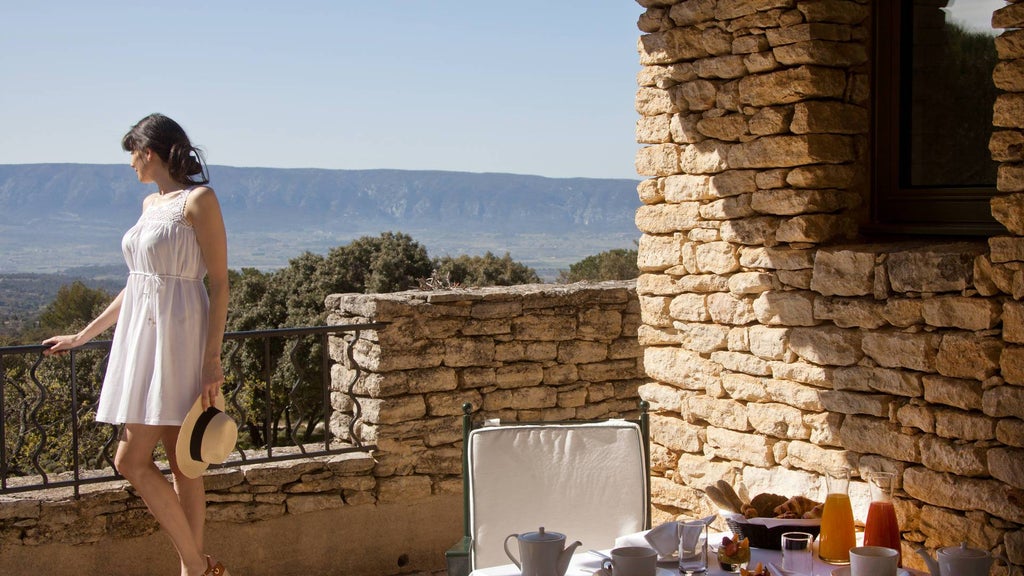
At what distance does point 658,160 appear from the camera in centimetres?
391

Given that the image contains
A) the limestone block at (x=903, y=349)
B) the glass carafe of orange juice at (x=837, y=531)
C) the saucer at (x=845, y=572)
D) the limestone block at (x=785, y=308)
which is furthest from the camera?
the limestone block at (x=785, y=308)

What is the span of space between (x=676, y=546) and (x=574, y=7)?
1693 inches

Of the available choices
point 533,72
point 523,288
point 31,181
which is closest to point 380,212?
point 533,72

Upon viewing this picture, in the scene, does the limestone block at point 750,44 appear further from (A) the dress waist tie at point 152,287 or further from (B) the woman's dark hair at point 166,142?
(A) the dress waist tie at point 152,287

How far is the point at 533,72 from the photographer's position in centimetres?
5372

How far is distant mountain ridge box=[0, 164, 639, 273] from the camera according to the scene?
153ft

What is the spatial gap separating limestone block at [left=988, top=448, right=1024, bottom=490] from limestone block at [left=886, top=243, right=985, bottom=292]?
476mm

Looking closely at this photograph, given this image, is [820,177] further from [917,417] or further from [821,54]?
[917,417]

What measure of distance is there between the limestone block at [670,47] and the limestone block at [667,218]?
0.55 metres

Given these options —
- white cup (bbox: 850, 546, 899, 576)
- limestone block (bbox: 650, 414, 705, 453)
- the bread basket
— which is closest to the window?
limestone block (bbox: 650, 414, 705, 453)

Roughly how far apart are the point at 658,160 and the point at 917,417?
1378mm

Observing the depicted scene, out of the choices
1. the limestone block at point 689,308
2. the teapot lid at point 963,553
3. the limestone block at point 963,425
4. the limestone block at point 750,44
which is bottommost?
the teapot lid at point 963,553

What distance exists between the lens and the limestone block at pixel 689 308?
12.5 feet

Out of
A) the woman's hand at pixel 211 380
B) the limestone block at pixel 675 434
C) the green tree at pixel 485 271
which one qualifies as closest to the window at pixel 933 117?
the limestone block at pixel 675 434
